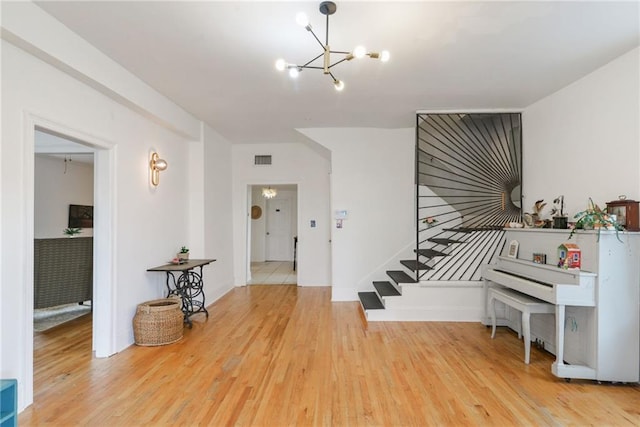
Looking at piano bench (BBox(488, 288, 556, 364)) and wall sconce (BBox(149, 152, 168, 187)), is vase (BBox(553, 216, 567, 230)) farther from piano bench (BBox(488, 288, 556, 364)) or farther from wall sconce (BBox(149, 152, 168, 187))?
wall sconce (BBox(149, 152, 168, 187))

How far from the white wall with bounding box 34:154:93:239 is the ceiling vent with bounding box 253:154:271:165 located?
3.30 meters

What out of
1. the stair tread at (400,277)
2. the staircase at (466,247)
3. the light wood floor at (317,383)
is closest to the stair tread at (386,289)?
the staircase at (466,247)

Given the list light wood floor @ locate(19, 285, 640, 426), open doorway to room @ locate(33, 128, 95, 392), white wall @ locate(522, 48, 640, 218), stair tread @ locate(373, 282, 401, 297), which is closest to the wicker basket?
light wood floor @ locate(19, 285, 640, 426)

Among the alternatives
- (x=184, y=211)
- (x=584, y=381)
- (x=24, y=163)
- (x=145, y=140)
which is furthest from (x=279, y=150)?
(x=584, y=381)

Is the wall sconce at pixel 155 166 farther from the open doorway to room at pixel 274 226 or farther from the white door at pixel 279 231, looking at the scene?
the white door at pixel 279 231

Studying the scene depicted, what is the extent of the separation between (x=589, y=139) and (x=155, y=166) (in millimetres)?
4709

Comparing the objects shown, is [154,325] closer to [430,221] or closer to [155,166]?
[155,166]

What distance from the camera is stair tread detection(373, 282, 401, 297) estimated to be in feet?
14.5

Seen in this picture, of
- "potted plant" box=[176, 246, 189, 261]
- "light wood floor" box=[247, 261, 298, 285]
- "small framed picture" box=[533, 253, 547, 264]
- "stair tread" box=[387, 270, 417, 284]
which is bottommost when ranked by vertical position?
"light wood floor" box=[247, 261, 298, 285]

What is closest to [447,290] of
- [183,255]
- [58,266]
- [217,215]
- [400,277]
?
[400,277]

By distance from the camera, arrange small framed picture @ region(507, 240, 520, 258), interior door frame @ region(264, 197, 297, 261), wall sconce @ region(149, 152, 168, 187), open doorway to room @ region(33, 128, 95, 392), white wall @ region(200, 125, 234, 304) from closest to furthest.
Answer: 1. open doorway to room @ region(33, 128, 95, 392)
2. small framed picture @ region(507, 240, 520, 258)
3. wall sconce @ region(149, 152, 168, 187)
4. white wall @ region(200, 125, 234, 304)
5. interior door frame @ region(264, 197, 297, 261)

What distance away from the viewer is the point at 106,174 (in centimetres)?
319

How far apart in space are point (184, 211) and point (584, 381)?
4.88 meters

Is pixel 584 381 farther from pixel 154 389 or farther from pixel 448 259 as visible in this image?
pixel 154 389
